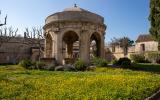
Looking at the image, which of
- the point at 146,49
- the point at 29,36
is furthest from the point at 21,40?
the point at 146,49

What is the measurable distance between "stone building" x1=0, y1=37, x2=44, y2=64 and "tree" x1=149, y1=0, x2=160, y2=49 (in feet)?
112

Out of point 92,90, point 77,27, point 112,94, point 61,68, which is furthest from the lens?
point 77,27

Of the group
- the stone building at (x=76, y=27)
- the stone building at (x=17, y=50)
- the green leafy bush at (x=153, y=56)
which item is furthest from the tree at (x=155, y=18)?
the stone building at (x=17, y=50)

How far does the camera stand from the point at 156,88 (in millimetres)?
15141

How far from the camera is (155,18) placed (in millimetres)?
31812

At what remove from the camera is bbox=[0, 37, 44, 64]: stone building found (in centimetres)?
6216

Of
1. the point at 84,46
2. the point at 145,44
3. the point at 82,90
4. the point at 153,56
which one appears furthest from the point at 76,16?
the point at 145,44

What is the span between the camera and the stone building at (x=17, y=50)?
62156 millimetres

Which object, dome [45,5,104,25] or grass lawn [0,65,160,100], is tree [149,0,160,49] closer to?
dome [45,5,104,25]

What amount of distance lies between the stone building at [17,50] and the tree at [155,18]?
112 ft

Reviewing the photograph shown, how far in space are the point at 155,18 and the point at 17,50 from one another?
129 ft

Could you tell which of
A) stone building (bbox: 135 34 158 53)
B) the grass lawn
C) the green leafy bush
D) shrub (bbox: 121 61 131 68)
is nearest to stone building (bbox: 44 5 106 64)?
shrub (bbox: 121 61 131 68)

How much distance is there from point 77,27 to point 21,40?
122 feet

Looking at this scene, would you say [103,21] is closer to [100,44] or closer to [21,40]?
[100,44]
